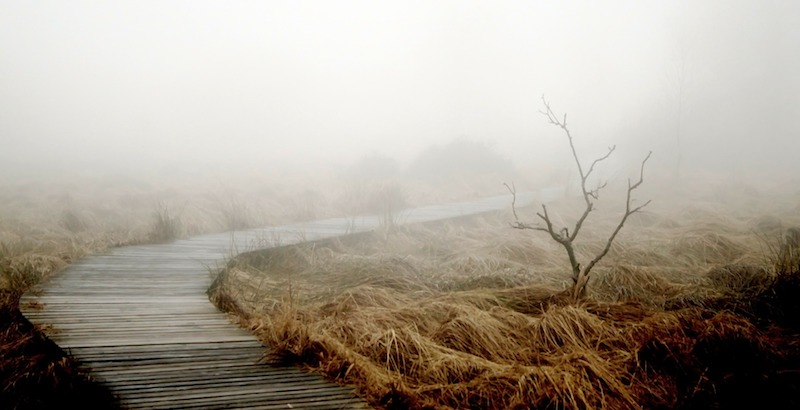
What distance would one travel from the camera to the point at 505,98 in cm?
7156

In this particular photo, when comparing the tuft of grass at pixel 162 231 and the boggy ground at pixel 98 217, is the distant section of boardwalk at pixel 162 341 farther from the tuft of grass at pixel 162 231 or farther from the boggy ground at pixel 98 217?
the tuft of grass at pixel 162 231

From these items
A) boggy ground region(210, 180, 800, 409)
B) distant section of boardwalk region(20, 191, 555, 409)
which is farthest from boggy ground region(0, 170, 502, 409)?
boggy ground region(210, 180, 800, 409)

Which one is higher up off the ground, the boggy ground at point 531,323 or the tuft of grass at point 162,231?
the tuft of grass at point 162,231

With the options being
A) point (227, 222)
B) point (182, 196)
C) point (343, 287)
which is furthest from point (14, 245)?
point (182, 196)

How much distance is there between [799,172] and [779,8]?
2637 cm

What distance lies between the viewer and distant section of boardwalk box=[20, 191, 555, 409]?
8.65 ft

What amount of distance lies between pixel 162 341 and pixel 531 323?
2.70 metres

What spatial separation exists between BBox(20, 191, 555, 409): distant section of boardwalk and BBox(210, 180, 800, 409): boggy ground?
0.71ft

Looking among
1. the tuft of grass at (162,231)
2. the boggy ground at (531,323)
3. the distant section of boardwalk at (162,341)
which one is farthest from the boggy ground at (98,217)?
the boggy ground at (531,323)

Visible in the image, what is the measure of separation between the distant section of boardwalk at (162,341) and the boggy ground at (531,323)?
0.71ft

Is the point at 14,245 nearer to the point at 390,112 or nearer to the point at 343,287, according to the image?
the point at 343,287

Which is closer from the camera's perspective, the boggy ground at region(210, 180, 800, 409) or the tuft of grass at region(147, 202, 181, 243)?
the boggy ground at region(210, 180, 800, 409)

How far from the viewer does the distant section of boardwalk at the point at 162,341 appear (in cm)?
264

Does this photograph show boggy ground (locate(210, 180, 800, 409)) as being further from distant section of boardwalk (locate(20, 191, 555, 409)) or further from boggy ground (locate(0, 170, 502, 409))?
boggy ground (locate(0, 170, 502, 409))
